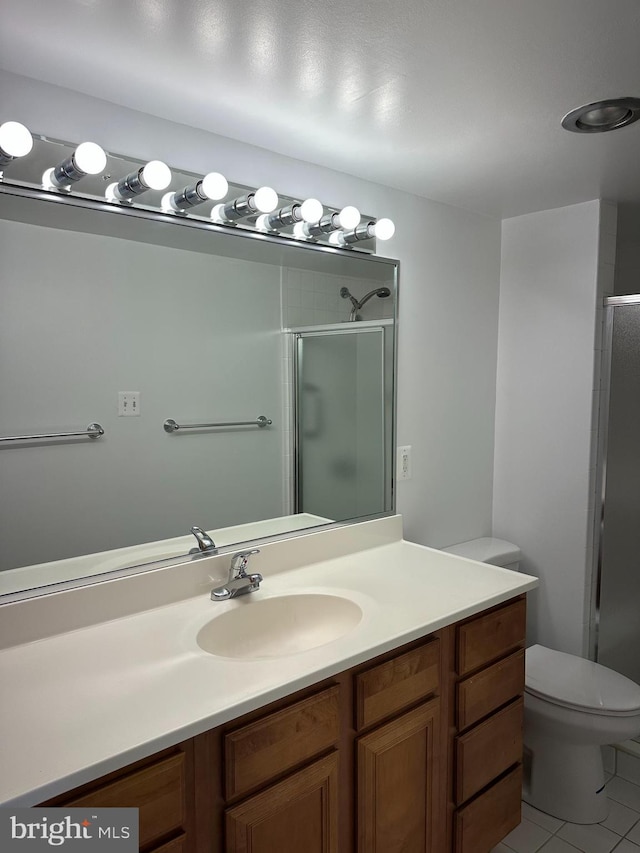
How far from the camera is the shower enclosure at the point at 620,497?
2475mm

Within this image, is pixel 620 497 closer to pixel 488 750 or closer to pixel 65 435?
pixel 488 750

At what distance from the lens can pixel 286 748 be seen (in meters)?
1.24

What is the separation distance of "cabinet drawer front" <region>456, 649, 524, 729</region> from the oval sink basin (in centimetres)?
37

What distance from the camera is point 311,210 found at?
1822 mm

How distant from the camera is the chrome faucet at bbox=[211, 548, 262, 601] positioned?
5.38 feet

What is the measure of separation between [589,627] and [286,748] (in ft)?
5.83

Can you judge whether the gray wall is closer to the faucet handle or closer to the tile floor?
the tile floor

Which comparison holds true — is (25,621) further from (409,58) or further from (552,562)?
(552,562)

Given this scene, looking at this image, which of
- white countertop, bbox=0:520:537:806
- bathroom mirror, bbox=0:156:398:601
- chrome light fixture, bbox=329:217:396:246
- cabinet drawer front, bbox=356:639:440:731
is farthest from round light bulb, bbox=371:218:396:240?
cabinet drawer front, bbox=356:639:440:731

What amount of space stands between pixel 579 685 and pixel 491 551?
0.59m

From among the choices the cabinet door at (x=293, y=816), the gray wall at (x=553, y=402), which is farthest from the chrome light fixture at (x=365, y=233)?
the cabinet door at (x=293, y=816)

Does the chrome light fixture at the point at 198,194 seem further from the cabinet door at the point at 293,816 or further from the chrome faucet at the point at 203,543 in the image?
the cabinet door at the point at 293,816

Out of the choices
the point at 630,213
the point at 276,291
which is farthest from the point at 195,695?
the point at 630,213

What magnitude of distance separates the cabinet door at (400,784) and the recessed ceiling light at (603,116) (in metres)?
1.58
